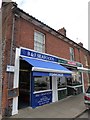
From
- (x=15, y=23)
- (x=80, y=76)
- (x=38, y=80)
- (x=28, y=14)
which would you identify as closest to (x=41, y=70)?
(x=38, y=80)

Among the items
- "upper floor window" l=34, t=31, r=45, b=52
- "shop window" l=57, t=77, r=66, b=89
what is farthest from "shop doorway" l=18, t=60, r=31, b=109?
"shop window" l=57, t=77, r=66, b=89

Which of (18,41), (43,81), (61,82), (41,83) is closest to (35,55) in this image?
(18,41)

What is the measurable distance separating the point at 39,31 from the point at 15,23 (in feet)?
9.14

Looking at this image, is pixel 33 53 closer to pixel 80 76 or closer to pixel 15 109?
pixel 15 109

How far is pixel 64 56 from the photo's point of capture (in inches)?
592

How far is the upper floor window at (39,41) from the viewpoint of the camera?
11.4 metres

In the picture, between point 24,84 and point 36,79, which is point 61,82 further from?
point 24,84

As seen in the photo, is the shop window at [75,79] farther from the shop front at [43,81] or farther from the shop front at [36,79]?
the shop front at [43,81]

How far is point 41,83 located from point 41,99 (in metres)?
1.26

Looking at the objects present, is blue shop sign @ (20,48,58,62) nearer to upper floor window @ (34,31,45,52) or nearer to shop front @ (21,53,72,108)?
shop front @ (21,53,72,108)

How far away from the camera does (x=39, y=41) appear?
1185cm

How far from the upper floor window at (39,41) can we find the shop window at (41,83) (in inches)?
89.8

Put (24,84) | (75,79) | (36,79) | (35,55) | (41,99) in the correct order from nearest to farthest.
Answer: (35,55) < (41,99) < (36,79) < (24,84) < (75,79)

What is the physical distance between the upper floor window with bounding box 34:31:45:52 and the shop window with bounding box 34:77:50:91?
2282 mm
